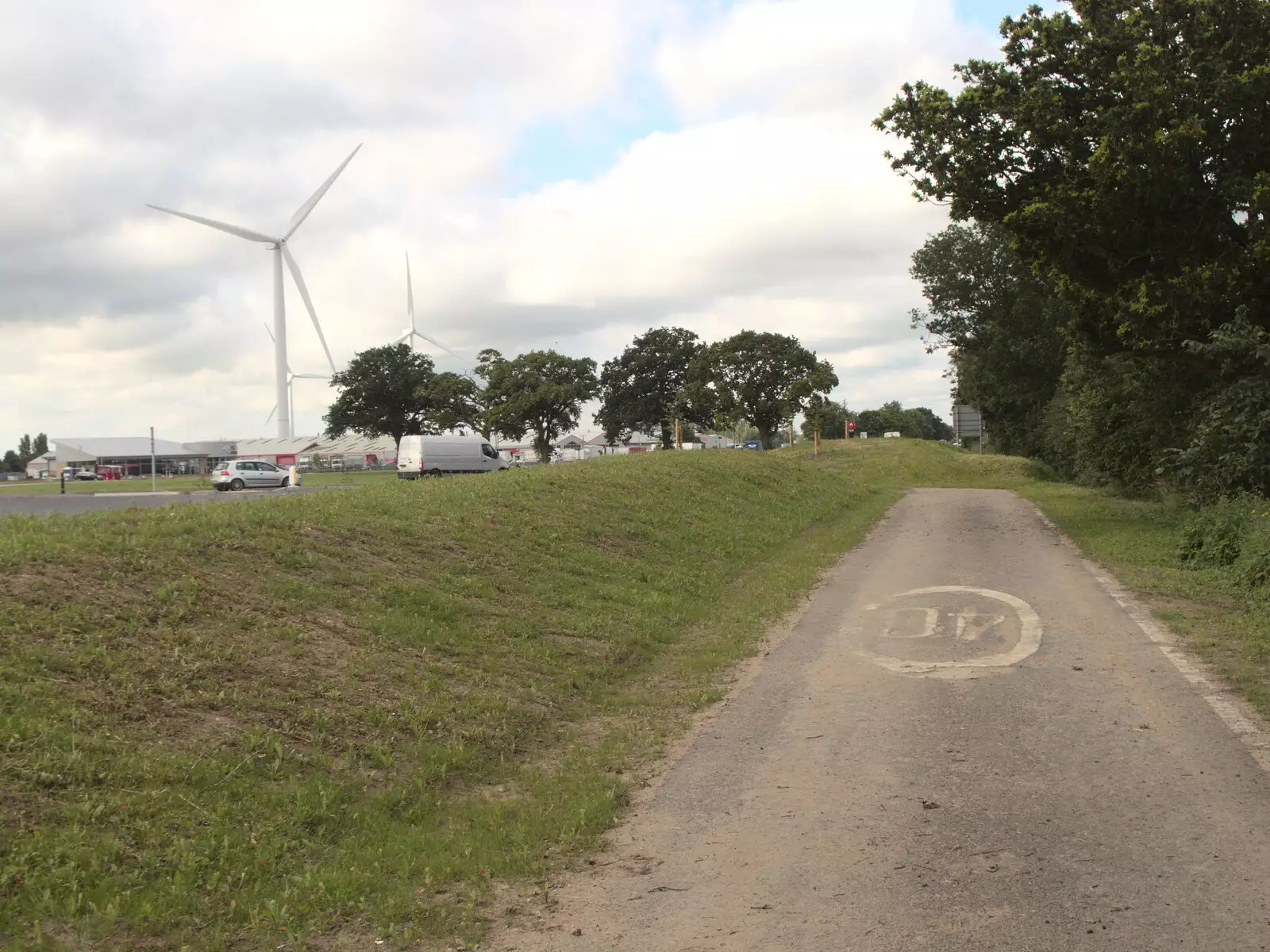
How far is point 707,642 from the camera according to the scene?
11.5 meters

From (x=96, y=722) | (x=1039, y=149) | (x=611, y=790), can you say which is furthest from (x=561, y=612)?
(x=1039, y=149)

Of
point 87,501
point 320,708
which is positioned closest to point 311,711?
point 320,708

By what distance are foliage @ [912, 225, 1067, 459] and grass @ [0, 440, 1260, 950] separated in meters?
32.3

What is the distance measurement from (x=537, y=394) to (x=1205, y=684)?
70.2 meters

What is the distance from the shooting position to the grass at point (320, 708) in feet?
16.1

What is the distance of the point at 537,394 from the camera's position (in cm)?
7731

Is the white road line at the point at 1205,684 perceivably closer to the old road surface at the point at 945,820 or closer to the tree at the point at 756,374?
the old road surface at the point at 945,820

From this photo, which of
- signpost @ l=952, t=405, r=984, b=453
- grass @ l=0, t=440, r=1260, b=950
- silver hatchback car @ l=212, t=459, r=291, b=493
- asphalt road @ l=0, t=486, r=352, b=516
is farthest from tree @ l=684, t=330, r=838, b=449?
grass @ l=0, t=440, r=1260, b=950

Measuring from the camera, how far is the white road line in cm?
699

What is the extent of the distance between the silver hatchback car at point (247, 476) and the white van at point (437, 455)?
551 cm

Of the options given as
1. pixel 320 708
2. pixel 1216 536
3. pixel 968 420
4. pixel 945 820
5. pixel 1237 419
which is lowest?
pixel 945 820

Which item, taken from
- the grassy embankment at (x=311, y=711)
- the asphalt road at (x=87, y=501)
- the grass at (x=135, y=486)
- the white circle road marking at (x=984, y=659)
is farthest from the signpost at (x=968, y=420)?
the white circle road marking at (x=984, y=659)

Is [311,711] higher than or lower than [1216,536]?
lower

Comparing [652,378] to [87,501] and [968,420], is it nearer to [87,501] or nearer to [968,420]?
[968,420]
